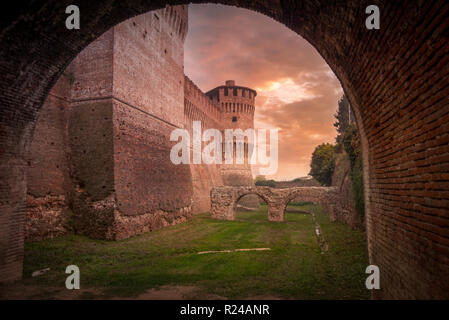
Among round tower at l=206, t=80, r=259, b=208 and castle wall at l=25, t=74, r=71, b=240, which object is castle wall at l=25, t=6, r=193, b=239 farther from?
round tower at l=206, t=80, r=259, b=208

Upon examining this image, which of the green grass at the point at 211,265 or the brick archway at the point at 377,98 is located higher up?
the brick archway at the point at 377,98

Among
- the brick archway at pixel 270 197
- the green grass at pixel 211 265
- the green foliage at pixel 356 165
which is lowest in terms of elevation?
the green grass at pixel 211 265

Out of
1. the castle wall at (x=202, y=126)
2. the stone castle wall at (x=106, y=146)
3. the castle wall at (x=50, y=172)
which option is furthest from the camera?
the castle wall at (x=202, y=126)

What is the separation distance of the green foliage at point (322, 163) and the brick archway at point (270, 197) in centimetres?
1305

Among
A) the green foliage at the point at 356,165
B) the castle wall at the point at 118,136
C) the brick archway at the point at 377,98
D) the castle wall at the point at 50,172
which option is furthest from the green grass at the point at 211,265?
the brick archway at the point at 377,98

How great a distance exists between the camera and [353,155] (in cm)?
1295

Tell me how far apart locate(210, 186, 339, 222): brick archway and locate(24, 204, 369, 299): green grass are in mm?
8350

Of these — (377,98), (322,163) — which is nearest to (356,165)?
(377,98)

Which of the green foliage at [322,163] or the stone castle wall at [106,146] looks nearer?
the stone castle wall at [106,146]

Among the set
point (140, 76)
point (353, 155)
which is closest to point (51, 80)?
point (140, 76)

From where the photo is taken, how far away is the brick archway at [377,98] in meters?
2.61

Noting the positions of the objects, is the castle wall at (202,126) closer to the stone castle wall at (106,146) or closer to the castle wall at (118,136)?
the castle wall at (118,136)

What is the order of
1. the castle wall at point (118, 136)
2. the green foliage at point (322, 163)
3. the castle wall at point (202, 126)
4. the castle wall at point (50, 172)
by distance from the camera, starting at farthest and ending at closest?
the green foliage at point (322, 163)
the castle wall at point (202, 126)
the castle wall at point (118, 136)
the castle wall at point (50, 172)
